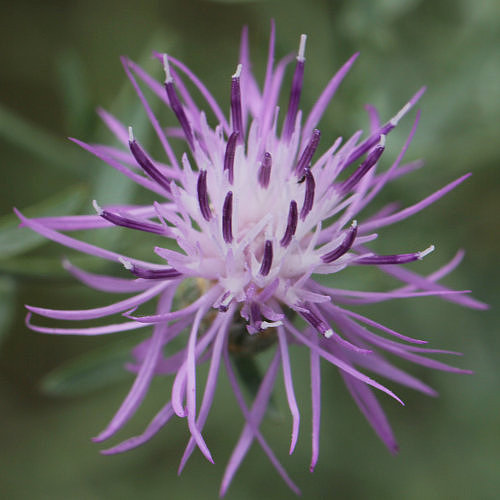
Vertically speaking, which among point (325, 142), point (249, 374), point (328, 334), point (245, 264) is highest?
point (325, 142)

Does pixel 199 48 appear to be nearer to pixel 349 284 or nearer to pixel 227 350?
pixel 349 284

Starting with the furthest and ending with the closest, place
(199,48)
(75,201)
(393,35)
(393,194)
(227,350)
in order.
A: 1. (199,48)
2. (393,35)
3. (393,194)
4. (75,201)
5. (227,350)

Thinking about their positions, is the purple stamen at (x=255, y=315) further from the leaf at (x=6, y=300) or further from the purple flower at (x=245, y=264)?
the leaf at (x=6, y=300)

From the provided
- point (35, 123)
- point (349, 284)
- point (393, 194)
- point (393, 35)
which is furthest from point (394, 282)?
point (35, 123)

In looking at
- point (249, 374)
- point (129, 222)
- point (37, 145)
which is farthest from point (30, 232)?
point (37, 145)

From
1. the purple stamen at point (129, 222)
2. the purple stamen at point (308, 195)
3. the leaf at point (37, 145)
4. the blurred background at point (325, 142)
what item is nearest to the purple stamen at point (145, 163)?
the purple stamen at point (129, 222)

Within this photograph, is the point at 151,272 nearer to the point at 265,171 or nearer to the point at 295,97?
the point at 265,171
